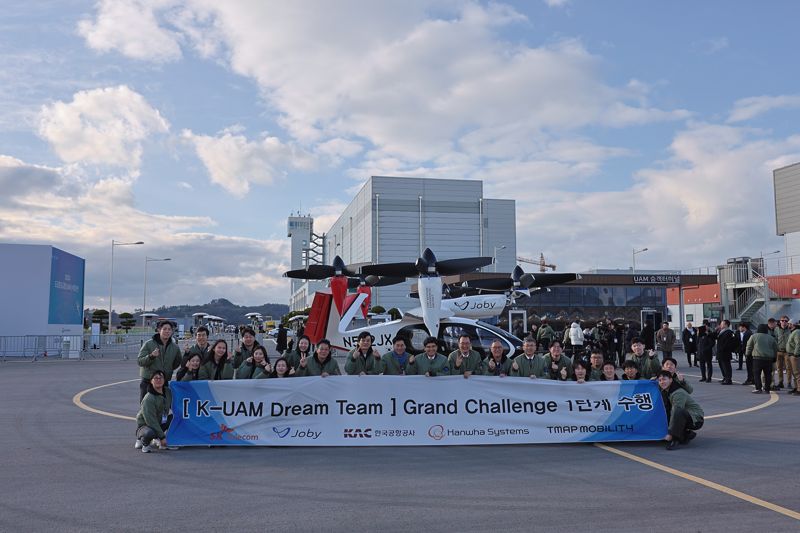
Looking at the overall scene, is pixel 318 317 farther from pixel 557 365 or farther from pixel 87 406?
pixel 557 365

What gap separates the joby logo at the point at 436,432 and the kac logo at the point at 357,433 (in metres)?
0.87

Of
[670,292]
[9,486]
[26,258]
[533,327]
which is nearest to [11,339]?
[26,258]

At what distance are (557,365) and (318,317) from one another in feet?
24.7

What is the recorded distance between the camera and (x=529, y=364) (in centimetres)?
937

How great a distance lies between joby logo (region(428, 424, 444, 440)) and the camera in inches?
328

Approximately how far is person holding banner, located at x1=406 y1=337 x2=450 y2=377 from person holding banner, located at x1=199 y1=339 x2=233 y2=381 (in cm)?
280

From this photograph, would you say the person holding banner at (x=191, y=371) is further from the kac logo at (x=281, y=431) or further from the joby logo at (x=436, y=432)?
the joby logo at (x=436, y=432)

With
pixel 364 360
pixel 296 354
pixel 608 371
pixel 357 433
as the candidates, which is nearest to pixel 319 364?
pixel 364 360

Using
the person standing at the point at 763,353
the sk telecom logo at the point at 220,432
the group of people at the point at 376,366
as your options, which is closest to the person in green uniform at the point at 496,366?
the group of people at the point at 376,366

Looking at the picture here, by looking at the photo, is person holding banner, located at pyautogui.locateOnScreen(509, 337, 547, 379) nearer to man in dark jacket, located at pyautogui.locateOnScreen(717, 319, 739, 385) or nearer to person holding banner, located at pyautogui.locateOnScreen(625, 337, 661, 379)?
person holding banner, located at pyautogui.locateOnScreen(625, 337, 661, 379)

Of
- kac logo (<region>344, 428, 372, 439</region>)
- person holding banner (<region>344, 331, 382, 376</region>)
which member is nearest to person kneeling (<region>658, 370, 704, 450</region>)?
kac logo (<region>344, 428, 372, 439</region>)

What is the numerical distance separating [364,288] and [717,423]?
40.1 ft

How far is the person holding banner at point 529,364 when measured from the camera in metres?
9.20

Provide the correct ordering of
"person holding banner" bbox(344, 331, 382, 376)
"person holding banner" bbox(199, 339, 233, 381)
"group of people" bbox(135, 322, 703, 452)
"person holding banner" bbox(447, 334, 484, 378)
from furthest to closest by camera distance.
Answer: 1. "person holding banner" bbox(344, 331, 382, 376)
2. "person holding banner" bbox(447, 334, 484, 378)
3. "person holding banner" bbox(199, 339, 233, 381)
4. "group of people" bbox(135, 322, 703, 452)
